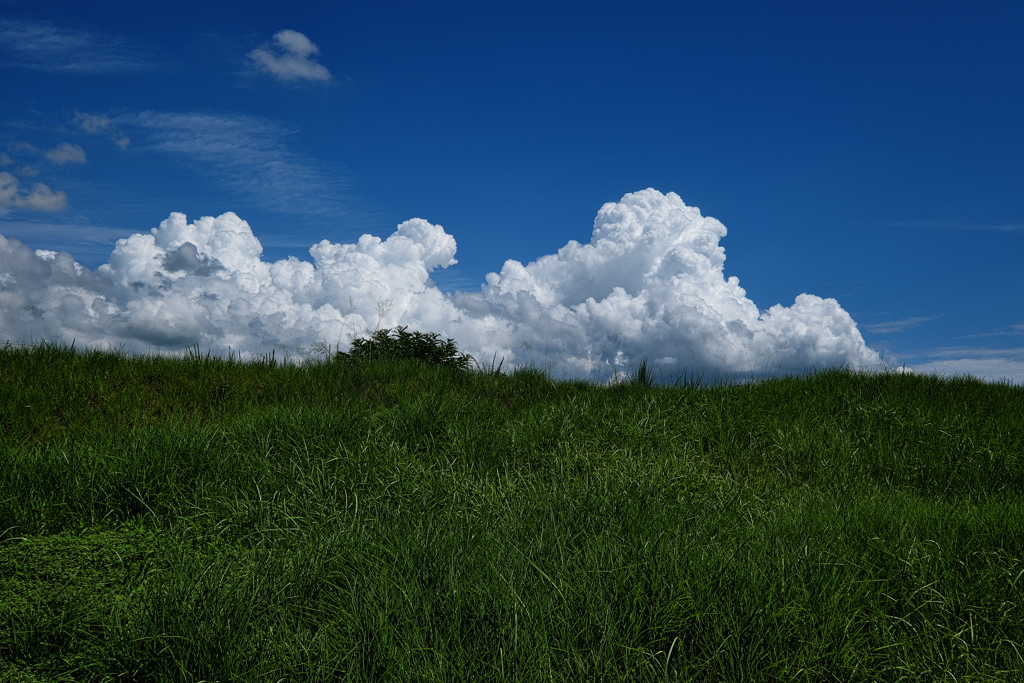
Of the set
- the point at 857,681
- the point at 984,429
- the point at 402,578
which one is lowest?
the point at 857,681

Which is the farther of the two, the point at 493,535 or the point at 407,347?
the point at 407,347

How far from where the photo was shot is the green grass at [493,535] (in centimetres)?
342

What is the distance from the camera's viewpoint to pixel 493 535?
4574mm

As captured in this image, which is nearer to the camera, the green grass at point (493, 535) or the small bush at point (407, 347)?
the green grass at point (493, 535)

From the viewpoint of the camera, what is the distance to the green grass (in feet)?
11.2

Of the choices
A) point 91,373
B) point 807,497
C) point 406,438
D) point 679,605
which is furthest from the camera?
point 91,373

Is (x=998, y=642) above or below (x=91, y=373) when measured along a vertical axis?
below

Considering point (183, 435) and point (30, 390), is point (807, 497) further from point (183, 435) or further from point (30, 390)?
point (30, 390)

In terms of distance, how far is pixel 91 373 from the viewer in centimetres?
923

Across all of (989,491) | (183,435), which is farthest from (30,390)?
(989,491)

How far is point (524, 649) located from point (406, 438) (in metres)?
3.92

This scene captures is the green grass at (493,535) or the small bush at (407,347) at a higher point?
the small bush at (407,347)

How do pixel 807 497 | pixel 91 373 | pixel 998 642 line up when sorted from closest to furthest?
1. pixel 998 642
2. pixel 807 497
3. pixel 91 373

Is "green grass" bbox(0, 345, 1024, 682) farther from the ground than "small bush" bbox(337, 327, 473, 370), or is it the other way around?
"small bush" bbox(337, 327, 473, 370)
